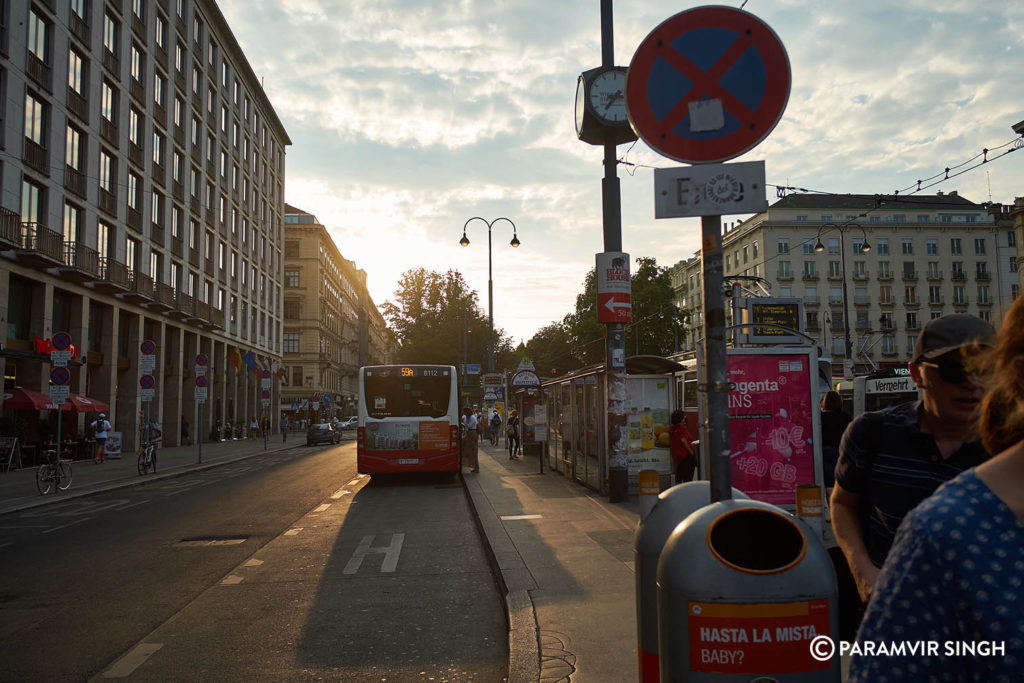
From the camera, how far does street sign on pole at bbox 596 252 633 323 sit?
1250 cm

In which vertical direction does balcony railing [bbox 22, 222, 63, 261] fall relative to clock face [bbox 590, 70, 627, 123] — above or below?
above

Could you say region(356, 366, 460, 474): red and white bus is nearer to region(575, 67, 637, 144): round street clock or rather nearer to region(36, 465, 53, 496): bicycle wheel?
region(36, 465, 53, 496): bicycle wheel

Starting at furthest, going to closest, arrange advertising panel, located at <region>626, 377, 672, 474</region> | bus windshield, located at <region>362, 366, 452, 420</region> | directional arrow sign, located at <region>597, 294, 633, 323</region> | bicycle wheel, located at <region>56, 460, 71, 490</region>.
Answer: bus windshield, located at <region>362, 366, 452, 420</region> → bicycle wheel, located at <region>56, 460, 71, 490</region> → advertising panel, located at <region>626, 377, 672, 474</region> → directional arrow sign, located at <region>597, 294, 633, 323</region>

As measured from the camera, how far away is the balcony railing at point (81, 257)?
2939 centimetres

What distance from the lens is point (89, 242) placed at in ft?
104

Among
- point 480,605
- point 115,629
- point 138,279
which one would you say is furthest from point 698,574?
point 138,279

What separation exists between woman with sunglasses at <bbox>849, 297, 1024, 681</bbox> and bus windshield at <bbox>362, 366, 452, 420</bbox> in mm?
17706

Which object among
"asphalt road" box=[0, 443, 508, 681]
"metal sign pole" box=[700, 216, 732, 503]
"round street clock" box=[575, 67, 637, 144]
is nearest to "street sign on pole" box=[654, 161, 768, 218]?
"metal sign pole" box=[700, 216, 732, 503]

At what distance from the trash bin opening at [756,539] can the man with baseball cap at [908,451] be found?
0.28m

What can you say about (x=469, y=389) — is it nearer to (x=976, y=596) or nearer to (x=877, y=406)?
(x=877, y=406)

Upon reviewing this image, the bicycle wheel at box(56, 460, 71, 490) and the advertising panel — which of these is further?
the bicycle wheel at box(56, 460, 71, 490)

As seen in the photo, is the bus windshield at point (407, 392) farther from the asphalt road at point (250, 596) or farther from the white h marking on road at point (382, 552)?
the white h marking on road at point (382, 552)

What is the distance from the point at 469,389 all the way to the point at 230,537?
24.5m

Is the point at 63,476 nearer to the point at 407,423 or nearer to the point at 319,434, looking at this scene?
the point at 407,423
